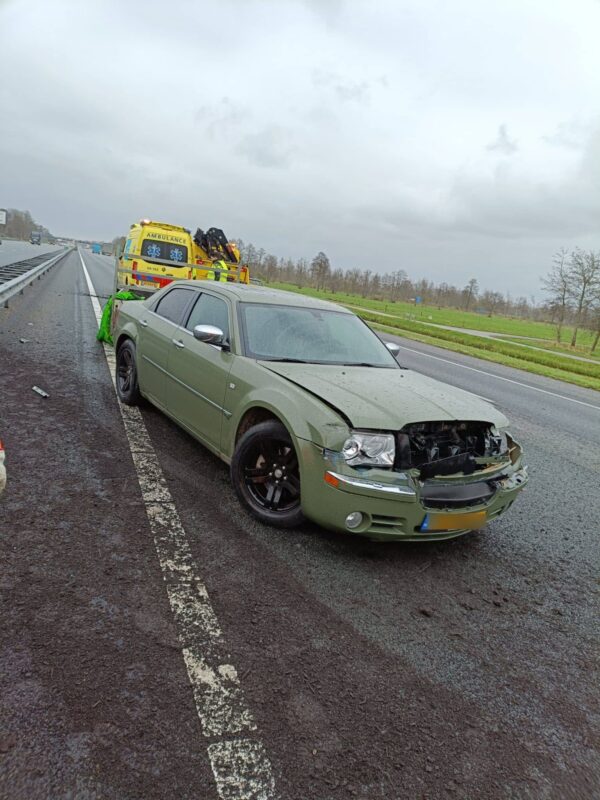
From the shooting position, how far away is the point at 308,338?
453 centimetres

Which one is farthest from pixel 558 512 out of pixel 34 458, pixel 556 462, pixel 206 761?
pixel 34 458

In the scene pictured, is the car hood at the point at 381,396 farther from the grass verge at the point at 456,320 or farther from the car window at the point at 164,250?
the grass verge at the point at 456,320

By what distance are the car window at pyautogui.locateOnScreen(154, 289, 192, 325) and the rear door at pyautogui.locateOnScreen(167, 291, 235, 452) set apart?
0.66 ft

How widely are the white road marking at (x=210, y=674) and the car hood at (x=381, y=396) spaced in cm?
127

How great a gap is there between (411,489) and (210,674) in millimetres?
1501

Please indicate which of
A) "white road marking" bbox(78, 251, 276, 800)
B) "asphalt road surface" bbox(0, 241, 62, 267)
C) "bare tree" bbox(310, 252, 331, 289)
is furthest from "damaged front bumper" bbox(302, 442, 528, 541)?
"bare tree" bbox(310, 252, 331, 289)

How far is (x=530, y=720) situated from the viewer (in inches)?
89.7

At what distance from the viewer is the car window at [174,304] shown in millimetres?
5258

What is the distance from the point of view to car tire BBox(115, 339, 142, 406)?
582cm

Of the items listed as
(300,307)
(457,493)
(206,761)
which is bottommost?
(206,761)

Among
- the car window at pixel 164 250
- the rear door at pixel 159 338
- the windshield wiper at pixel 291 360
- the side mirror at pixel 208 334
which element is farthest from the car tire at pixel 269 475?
the car window at pixel 164 250

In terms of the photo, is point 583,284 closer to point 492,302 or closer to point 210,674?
point 210,674

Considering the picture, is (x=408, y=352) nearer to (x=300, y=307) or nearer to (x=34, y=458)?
(x=300, y=307)

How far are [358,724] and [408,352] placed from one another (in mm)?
15782
